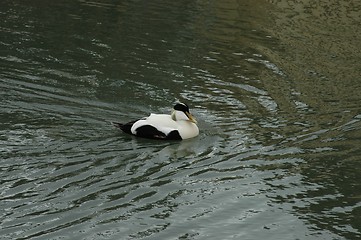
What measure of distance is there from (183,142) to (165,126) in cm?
39

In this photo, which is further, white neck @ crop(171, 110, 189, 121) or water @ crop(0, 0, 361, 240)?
white neck @ crop(171, 110, 189, 121)

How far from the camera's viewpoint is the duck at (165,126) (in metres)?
13.0

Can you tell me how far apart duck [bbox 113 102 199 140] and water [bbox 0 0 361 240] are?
156 mm

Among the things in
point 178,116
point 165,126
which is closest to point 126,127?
point 165,126

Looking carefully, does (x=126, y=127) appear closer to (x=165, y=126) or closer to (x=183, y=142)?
(x=165, y=126)

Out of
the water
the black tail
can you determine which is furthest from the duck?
the water

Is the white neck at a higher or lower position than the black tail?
higher

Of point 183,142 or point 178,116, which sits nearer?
point 183,142

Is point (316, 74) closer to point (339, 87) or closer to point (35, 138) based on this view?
point (339, 87)

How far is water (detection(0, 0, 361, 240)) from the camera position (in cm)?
1009

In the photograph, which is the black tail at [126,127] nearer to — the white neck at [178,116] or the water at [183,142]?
the water at [183,142]

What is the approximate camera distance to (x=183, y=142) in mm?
13188

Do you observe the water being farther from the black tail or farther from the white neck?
the white neck

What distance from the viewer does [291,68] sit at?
18328 millimetres
